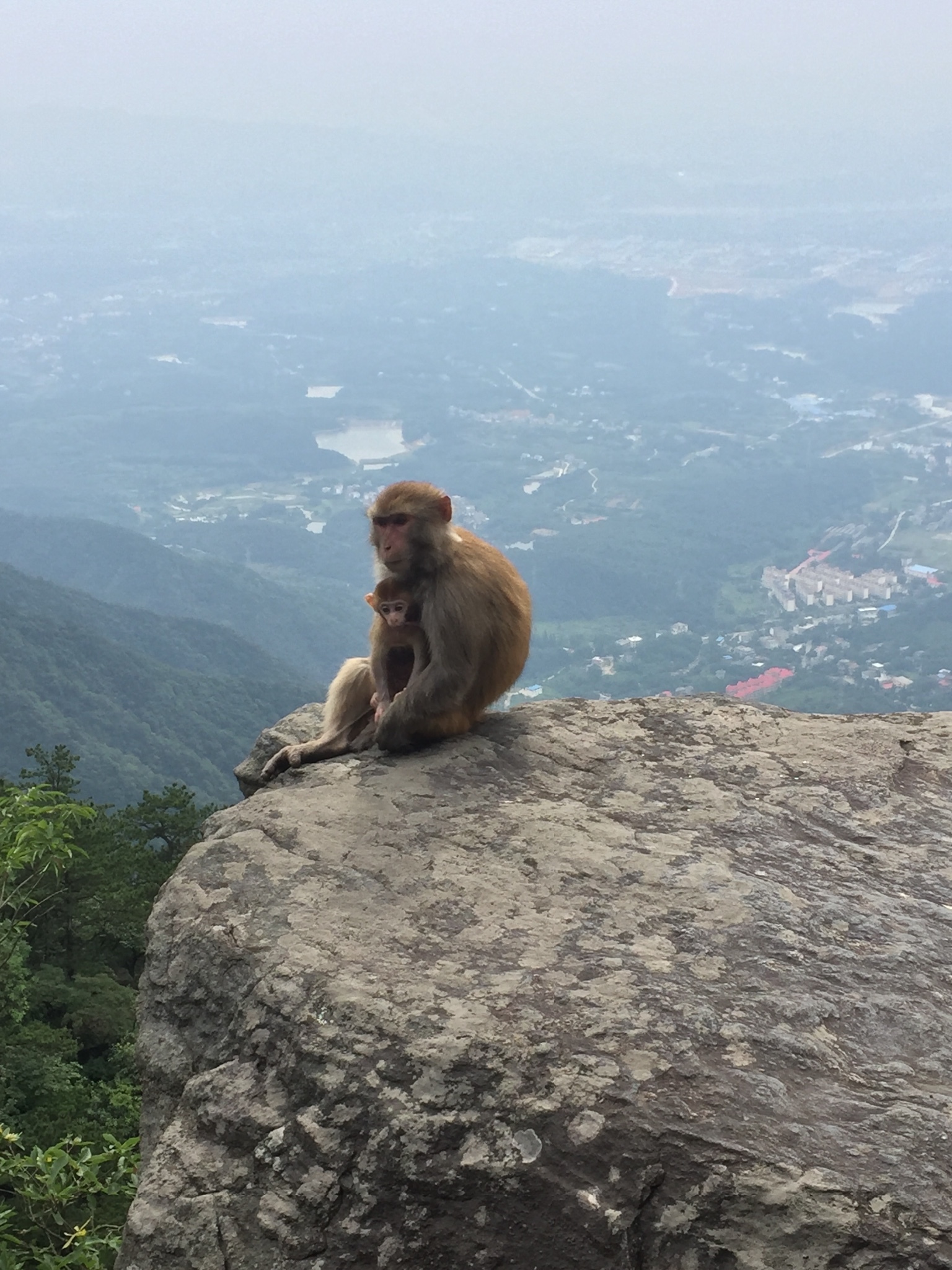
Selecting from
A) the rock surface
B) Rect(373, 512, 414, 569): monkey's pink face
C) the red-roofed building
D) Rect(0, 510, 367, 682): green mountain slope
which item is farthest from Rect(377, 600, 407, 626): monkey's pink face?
Rect(0, 510, 367, 682): green mountain slope

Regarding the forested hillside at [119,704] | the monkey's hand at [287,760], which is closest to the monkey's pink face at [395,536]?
the monkey's hand at [287,760]

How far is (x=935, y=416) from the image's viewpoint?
296 feet

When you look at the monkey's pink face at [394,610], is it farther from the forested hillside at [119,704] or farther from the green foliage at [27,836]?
the forested hillside at [119,704]

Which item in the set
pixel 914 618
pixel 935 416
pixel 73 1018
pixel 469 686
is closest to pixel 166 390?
pixel 935 416

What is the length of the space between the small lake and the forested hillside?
44.1 metres

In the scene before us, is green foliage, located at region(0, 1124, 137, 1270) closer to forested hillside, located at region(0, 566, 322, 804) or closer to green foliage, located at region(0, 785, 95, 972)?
green foliage, located at region(0, 785, 95, 972)

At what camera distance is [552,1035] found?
3025 mm

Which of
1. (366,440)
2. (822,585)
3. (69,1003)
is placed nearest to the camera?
(69,1003)

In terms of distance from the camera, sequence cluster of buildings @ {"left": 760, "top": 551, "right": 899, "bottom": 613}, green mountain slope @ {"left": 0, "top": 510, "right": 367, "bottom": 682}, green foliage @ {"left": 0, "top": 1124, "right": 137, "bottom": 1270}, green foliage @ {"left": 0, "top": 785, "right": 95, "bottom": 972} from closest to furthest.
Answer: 1. green foliage @ {"left": 0, "top": 1124, "right": 137, "bottom": 1270}
2. green foliage @ {"left": 0, "top": 785, "right": 95, "bottom": 972}
3. cluster of buildings @ {"left": 760, "top": 551, "right": 899, "bottom": 613}
4. green mountain slope @ {"left": 0, "top": 510, "right": 367, "bottom": 682}

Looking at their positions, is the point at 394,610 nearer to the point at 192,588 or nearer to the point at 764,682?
the point at 764,682

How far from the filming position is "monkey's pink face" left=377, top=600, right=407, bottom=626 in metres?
5.30

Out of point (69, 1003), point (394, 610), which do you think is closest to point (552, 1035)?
point (394, 610)

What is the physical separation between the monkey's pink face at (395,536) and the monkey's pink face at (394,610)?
0.17 meters

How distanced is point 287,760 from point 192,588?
60304 millimetres
